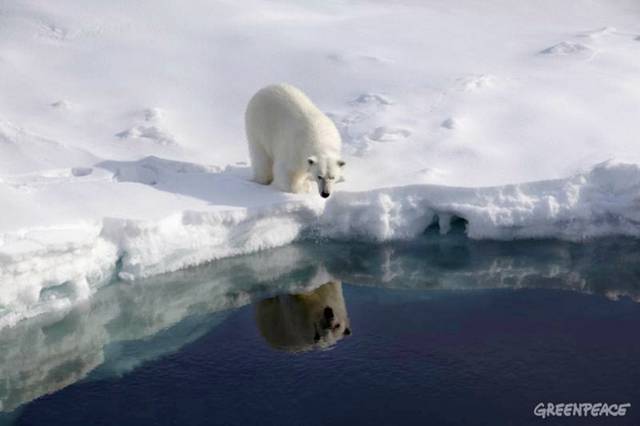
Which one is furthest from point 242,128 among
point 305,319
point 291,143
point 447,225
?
point 305,319

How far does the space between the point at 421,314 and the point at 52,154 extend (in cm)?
376

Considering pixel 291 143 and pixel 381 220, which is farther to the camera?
pixel 291 143

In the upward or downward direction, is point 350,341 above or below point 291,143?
below

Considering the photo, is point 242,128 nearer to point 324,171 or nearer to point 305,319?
point 324,171

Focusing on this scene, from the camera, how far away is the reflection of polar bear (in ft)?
22.3

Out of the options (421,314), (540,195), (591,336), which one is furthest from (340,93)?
(591,336)

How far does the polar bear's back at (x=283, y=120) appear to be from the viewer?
325 inches

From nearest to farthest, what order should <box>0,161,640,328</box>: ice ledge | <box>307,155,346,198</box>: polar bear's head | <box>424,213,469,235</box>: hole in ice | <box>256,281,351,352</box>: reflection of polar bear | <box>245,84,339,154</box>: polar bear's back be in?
<box>256,281,351,352</box>: reflection of polar bear
<box>0,161,640,328</box>: ice ledge
<box>307,155,346,198</box>: polar bear's head
<box>424,213,469,235</box>: hole in ice
<box>245,84,339,154</box>: polar bear's back

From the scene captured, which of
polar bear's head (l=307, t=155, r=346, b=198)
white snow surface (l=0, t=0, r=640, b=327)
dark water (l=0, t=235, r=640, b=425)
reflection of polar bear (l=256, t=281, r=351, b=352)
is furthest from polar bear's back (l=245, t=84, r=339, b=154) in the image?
reflection of polar bear (l=256, t=281, r=351, b=352)

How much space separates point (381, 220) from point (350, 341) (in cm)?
155

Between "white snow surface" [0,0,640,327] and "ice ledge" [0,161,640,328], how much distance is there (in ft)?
0.04

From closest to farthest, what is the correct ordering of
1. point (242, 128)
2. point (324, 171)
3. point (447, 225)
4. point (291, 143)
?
point (324, 171) → point (447, 225) → point (291, 143) → point (242, 128)

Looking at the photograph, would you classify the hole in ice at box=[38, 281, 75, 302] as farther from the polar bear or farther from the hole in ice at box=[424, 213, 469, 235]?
the hole in ice at box=[424, 213, 469, 235]

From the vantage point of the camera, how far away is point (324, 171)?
796 cm
